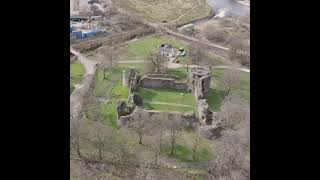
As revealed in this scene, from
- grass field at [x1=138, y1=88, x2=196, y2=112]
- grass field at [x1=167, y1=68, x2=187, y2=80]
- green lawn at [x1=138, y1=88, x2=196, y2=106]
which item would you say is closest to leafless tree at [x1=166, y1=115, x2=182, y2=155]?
grass field at [x1=138, y1=88, x2=196, y2=112]

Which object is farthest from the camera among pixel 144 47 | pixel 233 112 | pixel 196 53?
pixel 144 47

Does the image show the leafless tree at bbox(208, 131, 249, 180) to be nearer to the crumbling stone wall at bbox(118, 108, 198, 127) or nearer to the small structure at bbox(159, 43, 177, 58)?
the crumbling stone wall at bbox(118, 108, 198, 127)

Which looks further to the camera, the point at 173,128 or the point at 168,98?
the point at 168,98

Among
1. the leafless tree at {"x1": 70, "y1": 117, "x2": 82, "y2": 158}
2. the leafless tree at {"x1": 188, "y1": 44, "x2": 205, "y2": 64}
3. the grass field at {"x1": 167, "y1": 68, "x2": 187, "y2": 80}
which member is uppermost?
the leafless tree at {"x1": 188, "y1": 44, "x2": 205, "y2": 64}

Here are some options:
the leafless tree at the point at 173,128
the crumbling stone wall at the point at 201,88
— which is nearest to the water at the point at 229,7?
the crumbling stone wall at the point at 201,88

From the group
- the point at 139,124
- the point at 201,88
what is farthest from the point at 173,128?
the point at 201,88

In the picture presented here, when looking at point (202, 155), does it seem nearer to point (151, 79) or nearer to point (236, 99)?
point (236, 99)

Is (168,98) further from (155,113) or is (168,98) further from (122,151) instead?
(122,151)
